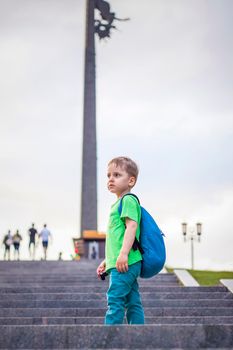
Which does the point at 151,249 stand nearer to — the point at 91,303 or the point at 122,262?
the point at 122,262

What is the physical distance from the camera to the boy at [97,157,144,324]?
13.6 feet

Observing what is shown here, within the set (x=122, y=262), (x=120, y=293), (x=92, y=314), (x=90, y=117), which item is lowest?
(x=92, y=314)

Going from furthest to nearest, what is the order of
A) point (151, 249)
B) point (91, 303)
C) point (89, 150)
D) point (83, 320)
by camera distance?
point (89, 150)
point (91, 303)
point (83, 320)
point (151, 249)

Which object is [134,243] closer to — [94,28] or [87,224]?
[87,224]

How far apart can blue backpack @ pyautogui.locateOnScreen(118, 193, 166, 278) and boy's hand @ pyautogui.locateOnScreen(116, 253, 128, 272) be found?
12 centimetres

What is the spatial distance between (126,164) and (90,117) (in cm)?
2541

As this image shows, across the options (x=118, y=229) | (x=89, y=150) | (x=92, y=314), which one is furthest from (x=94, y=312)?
(x=89, y=150)

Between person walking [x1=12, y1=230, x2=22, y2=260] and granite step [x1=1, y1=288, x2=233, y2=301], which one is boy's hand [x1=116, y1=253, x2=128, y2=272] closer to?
granite step [x1=1, y1=288, x2=233, y2=301]

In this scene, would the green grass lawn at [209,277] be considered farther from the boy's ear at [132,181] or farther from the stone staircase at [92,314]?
the boy's ear at [132,181]

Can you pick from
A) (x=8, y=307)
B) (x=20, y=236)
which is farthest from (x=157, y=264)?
(x=20, y=236)

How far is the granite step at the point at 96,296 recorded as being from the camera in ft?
25.1

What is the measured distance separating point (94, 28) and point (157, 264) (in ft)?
95.3

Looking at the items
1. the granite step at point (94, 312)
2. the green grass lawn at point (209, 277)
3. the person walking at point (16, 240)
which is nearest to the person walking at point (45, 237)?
the person walking at point (16, 240)

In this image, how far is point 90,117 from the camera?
29625mm
